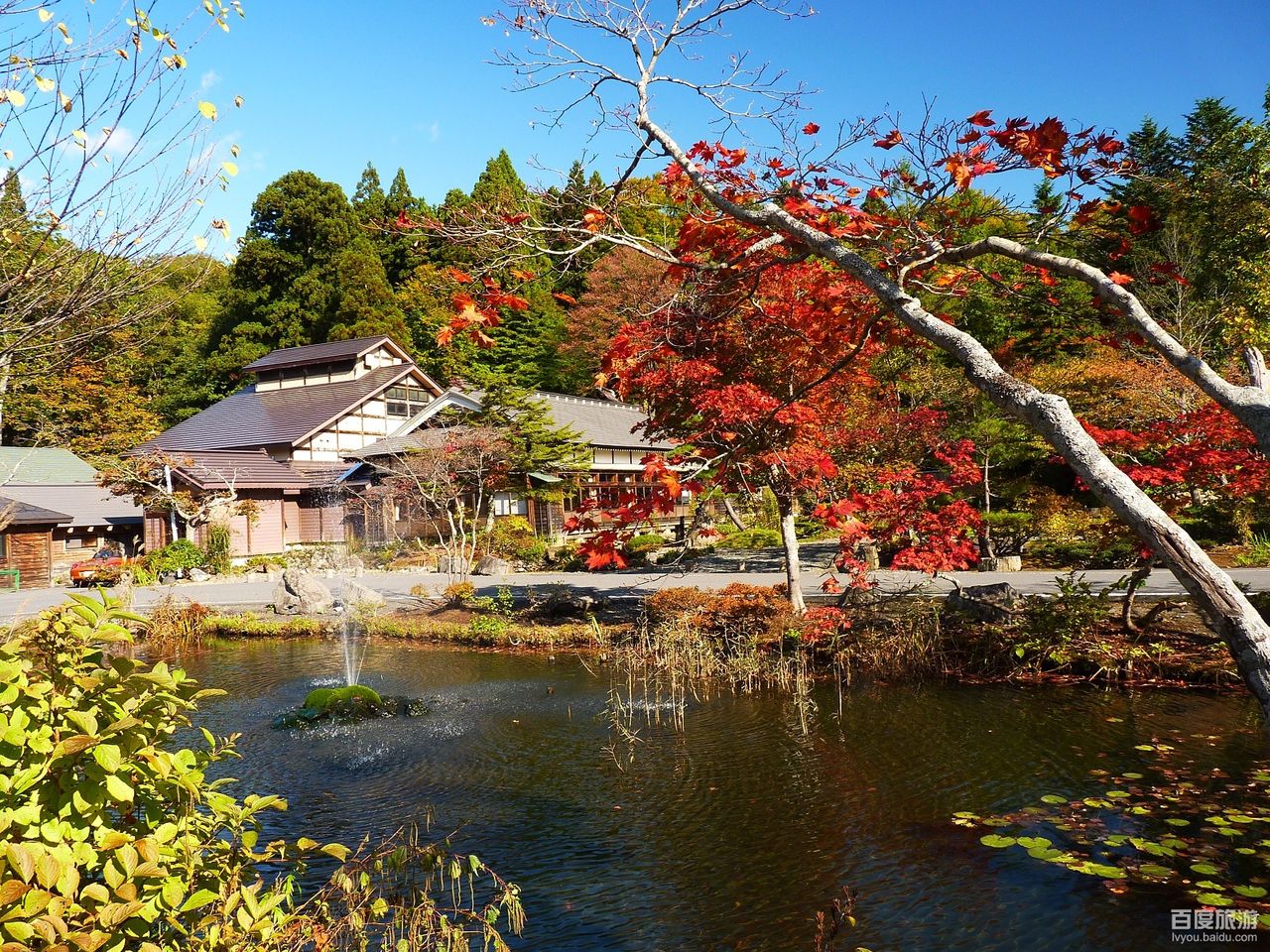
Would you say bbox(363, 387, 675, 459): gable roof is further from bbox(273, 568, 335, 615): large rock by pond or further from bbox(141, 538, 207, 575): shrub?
bbox(273, 568, 335, 615): large rock by pond

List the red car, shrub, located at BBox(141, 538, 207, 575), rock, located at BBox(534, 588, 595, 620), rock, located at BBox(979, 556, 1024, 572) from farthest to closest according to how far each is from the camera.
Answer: the red car → shrub, located at BBox(141, 538, 207, 575) → rock, located at BBox(979, 556, 1024, 572) → rock, located at BBox(534, 588, 595, 620)

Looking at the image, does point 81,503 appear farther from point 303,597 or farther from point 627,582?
point 627,582

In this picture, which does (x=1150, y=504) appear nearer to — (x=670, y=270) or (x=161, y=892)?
(x=161, y=892)

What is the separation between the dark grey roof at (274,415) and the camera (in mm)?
29141

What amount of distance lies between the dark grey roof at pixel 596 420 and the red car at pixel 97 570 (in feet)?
44.3

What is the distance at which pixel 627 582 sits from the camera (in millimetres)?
17203

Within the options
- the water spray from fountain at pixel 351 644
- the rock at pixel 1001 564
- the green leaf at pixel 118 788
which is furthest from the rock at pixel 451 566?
the green leaf at pixel 118 788

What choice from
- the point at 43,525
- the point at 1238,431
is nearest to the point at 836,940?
the point at 1238,431

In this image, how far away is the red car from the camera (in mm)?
22125

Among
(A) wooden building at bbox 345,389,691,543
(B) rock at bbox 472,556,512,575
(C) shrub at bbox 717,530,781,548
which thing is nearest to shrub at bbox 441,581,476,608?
(B) rock at bbox 472,556,512,575

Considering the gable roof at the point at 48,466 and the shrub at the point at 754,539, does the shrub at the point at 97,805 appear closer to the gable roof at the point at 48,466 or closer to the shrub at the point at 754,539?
the shrub at the point at 754,539

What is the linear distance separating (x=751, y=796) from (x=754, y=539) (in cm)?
1728

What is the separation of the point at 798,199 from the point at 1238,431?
5779 mm

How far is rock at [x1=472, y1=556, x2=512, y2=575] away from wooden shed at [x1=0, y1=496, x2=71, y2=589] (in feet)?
44.1
